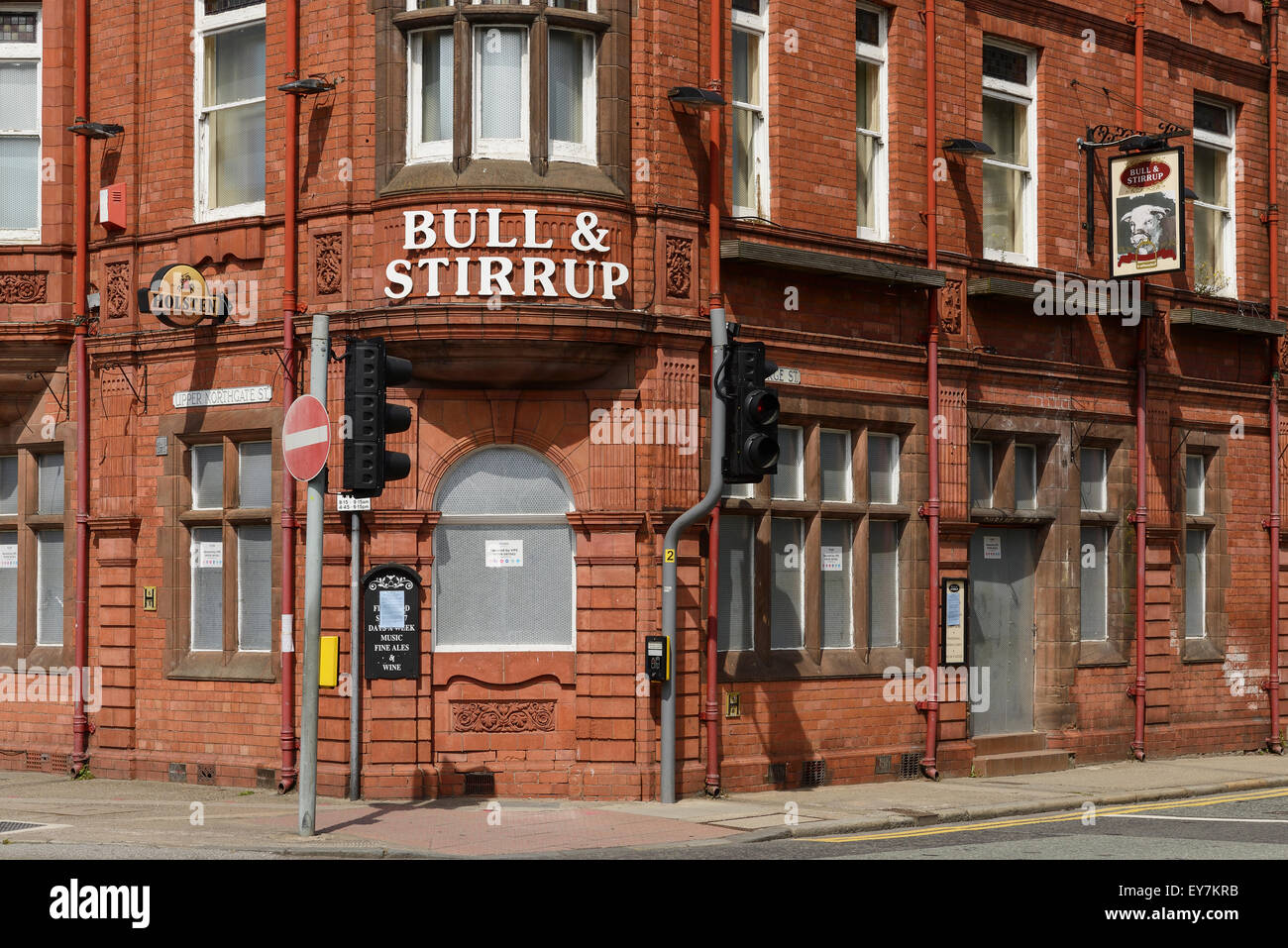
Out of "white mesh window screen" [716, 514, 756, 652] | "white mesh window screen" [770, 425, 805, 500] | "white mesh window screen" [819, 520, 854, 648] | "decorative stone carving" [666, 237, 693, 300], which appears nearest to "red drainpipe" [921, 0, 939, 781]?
"white mesh window screen" [819, 520, 854, 648]

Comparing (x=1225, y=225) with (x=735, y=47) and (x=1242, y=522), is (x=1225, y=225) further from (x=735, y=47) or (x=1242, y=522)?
(x=735, y=47)

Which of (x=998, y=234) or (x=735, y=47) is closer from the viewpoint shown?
(x=735, y=47)

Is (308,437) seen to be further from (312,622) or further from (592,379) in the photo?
(592,379)

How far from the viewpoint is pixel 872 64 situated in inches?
806

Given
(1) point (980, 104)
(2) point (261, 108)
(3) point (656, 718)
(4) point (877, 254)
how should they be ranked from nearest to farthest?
1. (3) point (656, 718)
2. (2) point (261, 108)
3. (4) point (877, 254)
4. (1) point (980, 104)

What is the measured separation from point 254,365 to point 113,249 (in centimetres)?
237

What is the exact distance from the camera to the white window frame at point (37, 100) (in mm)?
19969

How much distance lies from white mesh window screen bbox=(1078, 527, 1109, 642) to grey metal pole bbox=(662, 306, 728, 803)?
6990mm

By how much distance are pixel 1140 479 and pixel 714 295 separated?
7683 millimetres

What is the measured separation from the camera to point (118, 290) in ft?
63.5

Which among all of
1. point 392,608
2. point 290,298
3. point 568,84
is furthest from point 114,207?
point 392,608

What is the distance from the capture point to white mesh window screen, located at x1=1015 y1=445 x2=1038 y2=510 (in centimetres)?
2188

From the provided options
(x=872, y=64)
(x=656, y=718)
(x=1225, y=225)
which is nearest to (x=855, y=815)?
(x=656, y=718)

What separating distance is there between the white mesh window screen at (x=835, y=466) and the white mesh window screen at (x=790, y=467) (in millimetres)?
313
